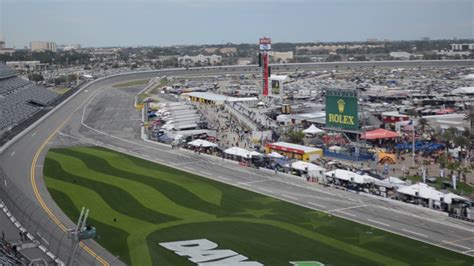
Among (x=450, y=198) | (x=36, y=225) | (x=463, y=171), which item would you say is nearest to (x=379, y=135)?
(x=463, y=171)

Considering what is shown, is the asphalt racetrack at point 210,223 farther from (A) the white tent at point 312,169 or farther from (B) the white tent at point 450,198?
(A) the white tent at point 312,169

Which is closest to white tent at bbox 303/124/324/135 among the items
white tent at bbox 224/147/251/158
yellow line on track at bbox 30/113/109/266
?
white tent at bbox 224/147/251/158

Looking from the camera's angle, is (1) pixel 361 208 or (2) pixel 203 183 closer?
(1) pixel 361 208

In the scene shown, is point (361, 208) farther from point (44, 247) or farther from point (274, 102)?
point (274, 102)

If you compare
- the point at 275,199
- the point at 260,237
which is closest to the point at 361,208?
the point at 275,199

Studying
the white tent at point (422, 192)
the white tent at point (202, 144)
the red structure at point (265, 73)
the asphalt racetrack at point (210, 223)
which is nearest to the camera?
the asphalt racetrack at point (210, 223)

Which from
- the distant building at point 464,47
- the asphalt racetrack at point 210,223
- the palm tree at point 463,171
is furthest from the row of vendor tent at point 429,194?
the distant building at point 464,47
